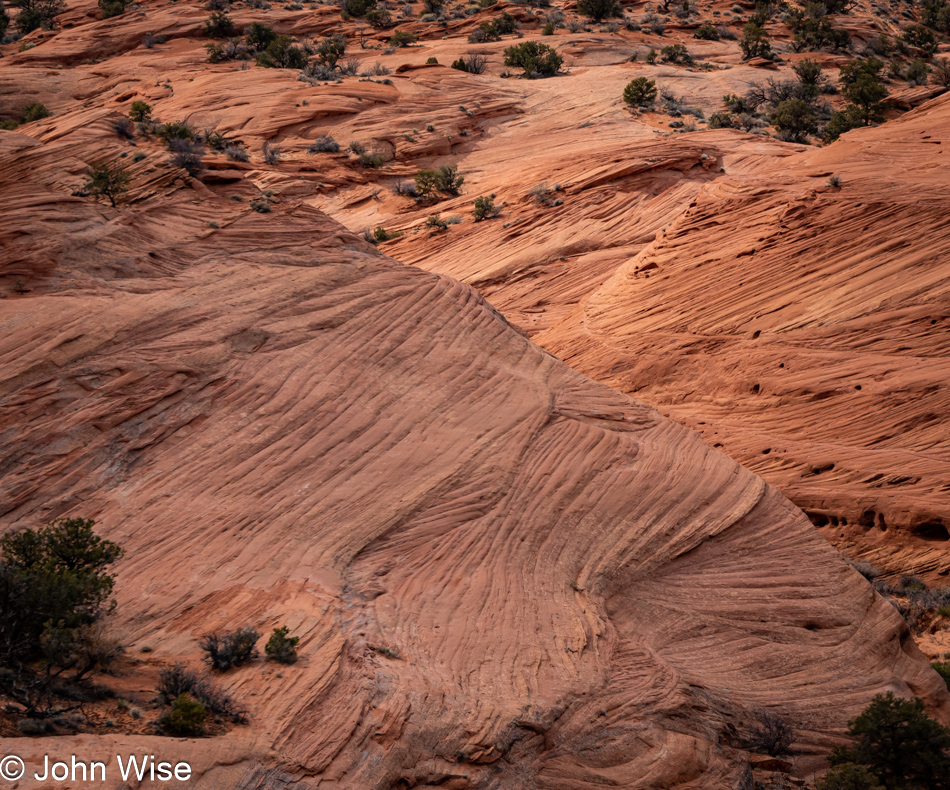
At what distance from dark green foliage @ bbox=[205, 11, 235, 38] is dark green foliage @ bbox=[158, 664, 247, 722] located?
3841 centimetres

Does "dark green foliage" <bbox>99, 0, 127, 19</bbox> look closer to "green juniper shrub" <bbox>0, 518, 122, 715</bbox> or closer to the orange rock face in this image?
the orange rock face

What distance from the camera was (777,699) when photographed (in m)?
9.52

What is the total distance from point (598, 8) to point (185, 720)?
42658 mm

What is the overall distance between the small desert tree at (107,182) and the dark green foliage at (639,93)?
22.7m

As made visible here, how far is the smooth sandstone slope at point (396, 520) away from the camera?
7.40 meters

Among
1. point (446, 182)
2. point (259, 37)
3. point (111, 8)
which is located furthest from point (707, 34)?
point (111, 8)

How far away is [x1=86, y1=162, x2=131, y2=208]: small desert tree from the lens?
11375 millimetres

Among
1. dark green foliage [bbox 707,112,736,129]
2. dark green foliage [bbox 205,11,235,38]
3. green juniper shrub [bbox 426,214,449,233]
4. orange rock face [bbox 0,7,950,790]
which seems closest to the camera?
orange rock face [bbox 0,7,950,790]

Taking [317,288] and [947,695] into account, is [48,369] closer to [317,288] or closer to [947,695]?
[317,288]

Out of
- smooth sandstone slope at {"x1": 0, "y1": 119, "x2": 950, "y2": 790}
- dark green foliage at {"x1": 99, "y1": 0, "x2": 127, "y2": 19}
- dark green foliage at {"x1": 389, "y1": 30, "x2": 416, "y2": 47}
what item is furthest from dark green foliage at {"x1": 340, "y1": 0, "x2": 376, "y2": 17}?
smooth sandstone slope at {"x1": 0, "y1": 119, "x2": 950, "y2": 790}

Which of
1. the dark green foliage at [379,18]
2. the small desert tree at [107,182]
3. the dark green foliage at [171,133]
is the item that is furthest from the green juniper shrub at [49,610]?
the dark green foliage at [379,18]

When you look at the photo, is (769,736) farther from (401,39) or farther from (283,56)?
(401,39)

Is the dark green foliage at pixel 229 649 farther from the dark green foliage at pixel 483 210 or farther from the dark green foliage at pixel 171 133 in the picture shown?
the dark green foliage at pixel 483 210

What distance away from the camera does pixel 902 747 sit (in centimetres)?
862
